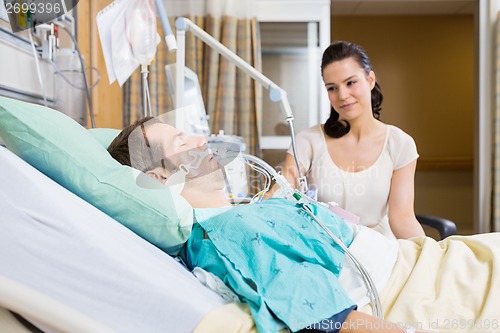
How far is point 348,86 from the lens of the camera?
2.06 metres

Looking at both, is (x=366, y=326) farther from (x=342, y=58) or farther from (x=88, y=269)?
(x=342, y=58)

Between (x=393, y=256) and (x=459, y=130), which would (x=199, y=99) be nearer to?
(x=393, y=256)

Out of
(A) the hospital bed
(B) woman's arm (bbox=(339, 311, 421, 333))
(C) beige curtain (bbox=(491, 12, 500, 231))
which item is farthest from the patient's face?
(C) beige curtain (bbox=(491, 12, 500, 231))

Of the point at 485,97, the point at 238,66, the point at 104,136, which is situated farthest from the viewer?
the point at 485,97

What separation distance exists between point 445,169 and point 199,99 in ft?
11.4

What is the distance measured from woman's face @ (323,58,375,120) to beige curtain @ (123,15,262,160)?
164cm

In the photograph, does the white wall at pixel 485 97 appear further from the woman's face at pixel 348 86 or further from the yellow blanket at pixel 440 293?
the yellow blanket at pixel 440 293

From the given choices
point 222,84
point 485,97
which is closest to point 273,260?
point 222,84

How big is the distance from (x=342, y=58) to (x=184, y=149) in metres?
1.04

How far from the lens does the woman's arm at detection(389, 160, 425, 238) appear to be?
6.42ft

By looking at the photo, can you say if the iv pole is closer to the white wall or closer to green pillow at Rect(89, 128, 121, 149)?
green pillow at Rect(89, 128, 121, 149)

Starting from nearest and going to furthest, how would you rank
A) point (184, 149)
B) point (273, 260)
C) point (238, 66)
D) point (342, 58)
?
point (273, 260)
point (184, 149)
point (238, 66)
point (342, 58)

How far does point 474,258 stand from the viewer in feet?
3.93

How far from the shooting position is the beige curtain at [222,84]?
366cm
